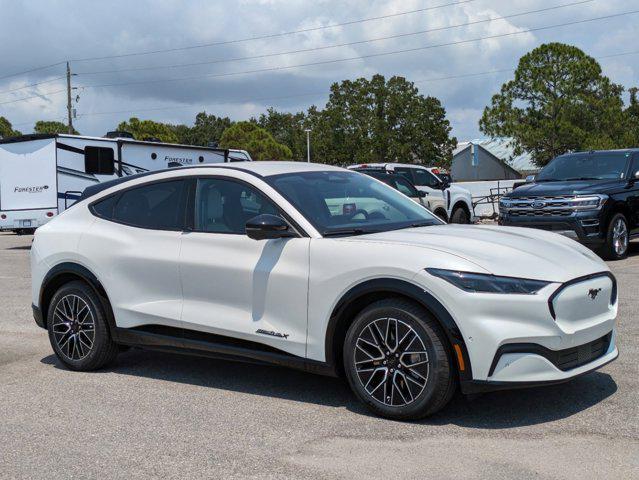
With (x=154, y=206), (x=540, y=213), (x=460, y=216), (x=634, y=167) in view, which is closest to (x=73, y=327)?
(x=154, y=206)

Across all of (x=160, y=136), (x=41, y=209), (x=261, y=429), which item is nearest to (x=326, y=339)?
(x=261, y=429)

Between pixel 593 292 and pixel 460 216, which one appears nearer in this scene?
pixel 593 292

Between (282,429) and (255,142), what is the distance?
266 ft

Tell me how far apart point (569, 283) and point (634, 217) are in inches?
390

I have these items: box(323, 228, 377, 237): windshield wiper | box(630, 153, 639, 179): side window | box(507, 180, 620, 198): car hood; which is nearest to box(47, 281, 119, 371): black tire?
box(323, 228, 377, 237): windshield wiper

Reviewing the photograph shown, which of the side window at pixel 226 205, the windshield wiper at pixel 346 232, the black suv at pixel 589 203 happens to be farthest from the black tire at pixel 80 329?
the black suv at pixel 589 203

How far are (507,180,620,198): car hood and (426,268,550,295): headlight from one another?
30.0 ft

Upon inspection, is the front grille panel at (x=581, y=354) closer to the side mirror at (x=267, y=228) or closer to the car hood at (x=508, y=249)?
the car hood at (x=508, y=249)

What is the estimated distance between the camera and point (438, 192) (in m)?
20.4

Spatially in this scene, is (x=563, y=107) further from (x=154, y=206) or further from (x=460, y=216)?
(x=154, y=206)

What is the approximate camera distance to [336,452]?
4449mm

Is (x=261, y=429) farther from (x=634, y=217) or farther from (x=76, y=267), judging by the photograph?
(x=634, y=217)

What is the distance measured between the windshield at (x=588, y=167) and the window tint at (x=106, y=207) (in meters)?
9.71

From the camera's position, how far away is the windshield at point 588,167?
14164mm
